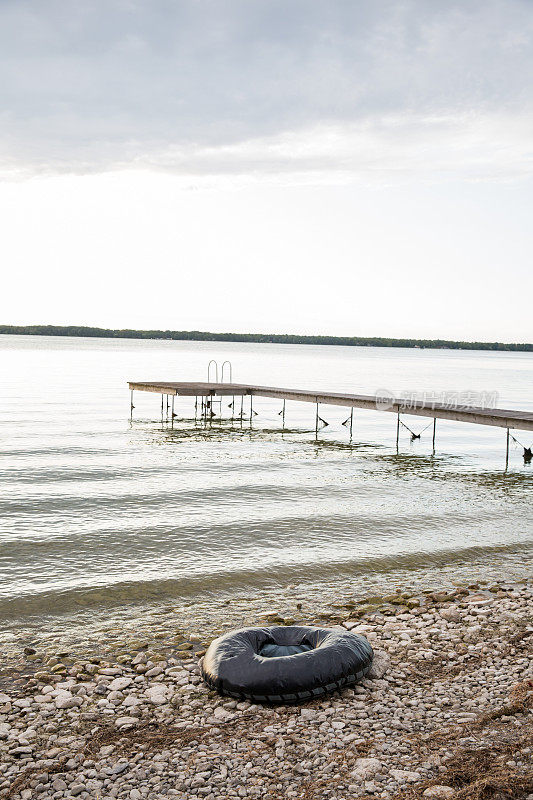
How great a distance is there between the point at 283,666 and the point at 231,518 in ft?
20.5

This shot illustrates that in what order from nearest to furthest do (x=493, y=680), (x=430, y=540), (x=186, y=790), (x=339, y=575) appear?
(x=186, y=790)
(x=493, y=680)
(x=339, y=575)
(x=430, y=540)

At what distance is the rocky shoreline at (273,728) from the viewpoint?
3.55 meters

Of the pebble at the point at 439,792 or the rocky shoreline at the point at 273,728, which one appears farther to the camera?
the rocky shoreline at the point at 273,728

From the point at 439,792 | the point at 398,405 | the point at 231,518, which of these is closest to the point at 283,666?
the point at 439,792

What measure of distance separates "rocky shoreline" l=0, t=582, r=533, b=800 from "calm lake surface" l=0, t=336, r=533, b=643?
4.80 feet

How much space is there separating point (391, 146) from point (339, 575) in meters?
17.1

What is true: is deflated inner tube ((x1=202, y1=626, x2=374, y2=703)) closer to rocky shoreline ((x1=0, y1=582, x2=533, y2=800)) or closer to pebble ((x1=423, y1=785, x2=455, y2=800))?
rocky shoreline ((x1=0, y1=582, x2=533, y2=800))

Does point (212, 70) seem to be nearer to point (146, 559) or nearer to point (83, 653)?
point (146, 559)

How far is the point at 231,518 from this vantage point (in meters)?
10.9

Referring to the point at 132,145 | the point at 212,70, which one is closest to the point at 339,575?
the point at 212,70

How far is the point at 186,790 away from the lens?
3.53m

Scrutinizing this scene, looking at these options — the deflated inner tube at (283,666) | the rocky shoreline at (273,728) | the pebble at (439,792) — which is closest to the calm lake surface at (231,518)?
the rocky shoreline at (273,728)

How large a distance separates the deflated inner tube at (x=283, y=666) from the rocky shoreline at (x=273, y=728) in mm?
101

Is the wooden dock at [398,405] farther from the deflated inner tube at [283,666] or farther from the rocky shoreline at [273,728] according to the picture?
the deflated inner tube at [283,666]
